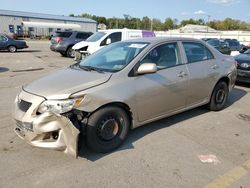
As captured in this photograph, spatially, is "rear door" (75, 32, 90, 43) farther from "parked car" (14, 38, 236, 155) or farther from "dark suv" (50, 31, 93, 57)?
"parked car" (14, 38, 236, 155)

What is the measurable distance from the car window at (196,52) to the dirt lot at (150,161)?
124 cm

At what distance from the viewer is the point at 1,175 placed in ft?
9.72

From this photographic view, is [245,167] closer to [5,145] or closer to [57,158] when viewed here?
[57,158]

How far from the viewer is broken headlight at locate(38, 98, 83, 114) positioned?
10.1 ft

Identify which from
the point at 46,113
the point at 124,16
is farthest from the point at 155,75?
the point at 124,16

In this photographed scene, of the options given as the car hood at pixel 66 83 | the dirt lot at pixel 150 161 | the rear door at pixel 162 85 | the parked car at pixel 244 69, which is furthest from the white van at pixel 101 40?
the car hood at pixel 66 83

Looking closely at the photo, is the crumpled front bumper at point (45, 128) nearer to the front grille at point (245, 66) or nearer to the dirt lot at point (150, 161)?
the dirt lot at point (150, 161)

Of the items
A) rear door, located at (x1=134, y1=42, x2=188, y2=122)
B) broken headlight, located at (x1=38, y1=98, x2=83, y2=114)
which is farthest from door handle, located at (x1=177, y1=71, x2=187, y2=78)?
broken headlight, located at (x1=38, y1=98, x2=83, y2=114)

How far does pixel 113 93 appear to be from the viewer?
11.1 ft

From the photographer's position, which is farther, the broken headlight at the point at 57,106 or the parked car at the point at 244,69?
the parked car at the point at 244,69

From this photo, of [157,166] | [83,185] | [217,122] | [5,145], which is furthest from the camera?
[217,122]

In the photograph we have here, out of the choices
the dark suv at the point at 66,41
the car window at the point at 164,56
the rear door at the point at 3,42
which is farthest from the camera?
the rear door at the point at 3,42

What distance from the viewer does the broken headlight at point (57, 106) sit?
3080 millimetres

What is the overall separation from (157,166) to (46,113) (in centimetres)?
157
